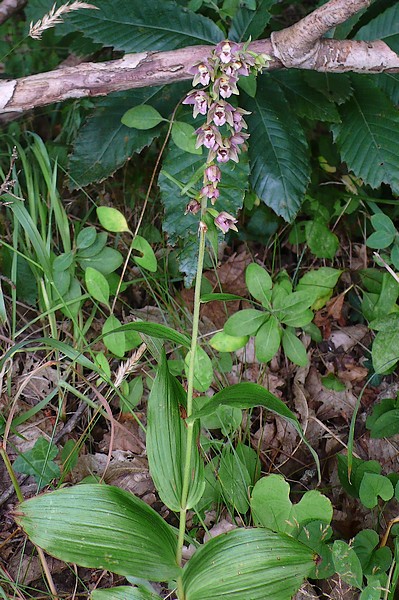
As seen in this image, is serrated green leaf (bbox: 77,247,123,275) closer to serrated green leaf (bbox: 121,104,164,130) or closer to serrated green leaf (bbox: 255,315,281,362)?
serrated green leaf (bbox: 121,104,164,130)

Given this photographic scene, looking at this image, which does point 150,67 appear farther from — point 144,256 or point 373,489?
Answer: point 373,489

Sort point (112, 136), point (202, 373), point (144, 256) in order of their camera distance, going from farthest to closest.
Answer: point (112, 136) < point (144, 256) < point (202, 373)

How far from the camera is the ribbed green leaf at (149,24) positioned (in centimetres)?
213

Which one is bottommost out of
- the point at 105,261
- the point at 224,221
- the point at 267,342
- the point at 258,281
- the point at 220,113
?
the point at 267,342

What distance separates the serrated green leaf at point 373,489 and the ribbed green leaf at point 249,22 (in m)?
1.45

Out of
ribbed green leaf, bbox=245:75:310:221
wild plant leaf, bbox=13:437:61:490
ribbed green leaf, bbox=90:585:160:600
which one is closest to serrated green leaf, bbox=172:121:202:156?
ribbed green leaf, bbox=245:75:310:221

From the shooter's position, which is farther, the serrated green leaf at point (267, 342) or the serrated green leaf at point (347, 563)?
the serrated green leaf at point (267, 342)

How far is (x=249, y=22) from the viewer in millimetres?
2113

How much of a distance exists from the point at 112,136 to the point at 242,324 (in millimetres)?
→ 837

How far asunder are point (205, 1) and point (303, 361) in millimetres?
1305

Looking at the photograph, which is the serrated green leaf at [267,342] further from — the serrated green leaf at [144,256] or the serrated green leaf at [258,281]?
the serrated green leaf at [144,256]

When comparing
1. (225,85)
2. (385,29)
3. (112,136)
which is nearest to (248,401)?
(225,85)

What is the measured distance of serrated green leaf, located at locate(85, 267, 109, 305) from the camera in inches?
78.8

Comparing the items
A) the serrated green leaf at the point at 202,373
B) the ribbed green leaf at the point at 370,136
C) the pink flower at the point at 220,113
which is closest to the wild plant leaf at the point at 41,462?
the serrated green leaf at the point at 202,373
